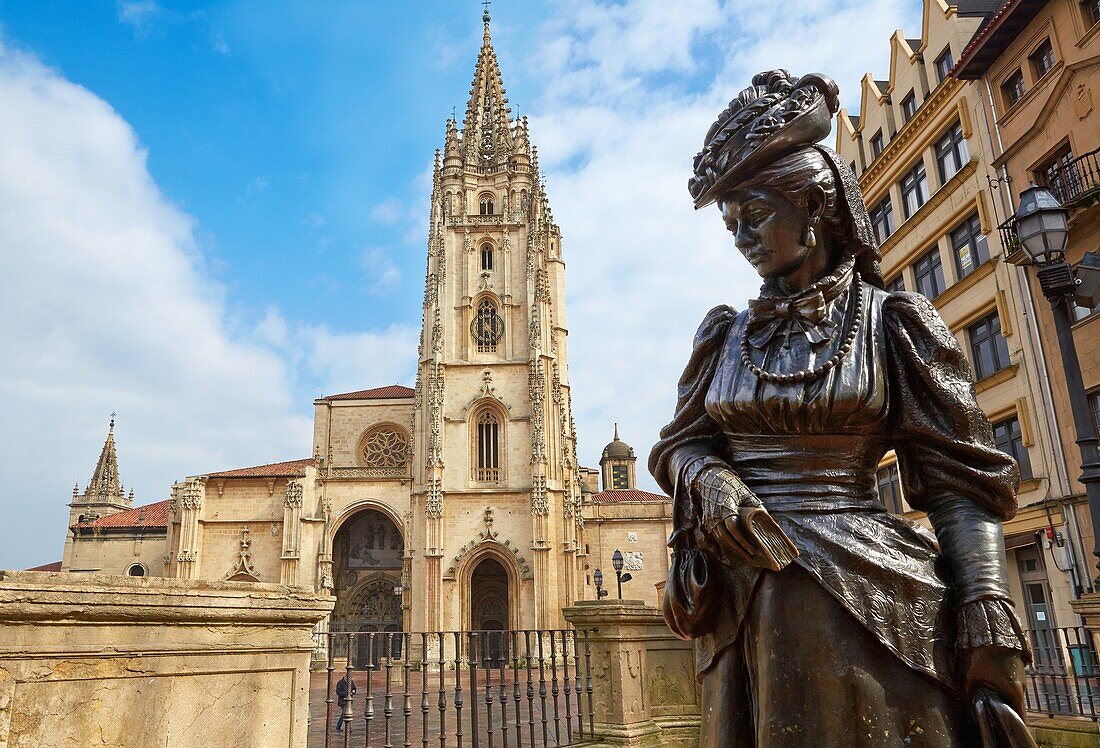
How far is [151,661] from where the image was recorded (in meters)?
3.33

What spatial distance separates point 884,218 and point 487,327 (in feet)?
73.0

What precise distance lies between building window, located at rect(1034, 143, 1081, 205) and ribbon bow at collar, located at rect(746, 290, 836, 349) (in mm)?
14634

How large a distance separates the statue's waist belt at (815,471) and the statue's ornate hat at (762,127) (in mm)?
718

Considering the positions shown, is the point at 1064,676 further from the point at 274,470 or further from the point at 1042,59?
the point at 274,470

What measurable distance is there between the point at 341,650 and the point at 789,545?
36.6 m

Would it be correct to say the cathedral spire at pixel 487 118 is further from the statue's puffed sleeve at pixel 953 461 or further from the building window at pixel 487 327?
the statue's puffed sleeve at pixel 953 461

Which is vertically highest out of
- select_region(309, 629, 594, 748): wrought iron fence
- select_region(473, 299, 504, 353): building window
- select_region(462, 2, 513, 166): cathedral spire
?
select_region(462, 2, 513, 166): cathedral spire

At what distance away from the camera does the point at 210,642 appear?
3.52m

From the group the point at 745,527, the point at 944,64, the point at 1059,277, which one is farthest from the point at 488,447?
the point at 745,527

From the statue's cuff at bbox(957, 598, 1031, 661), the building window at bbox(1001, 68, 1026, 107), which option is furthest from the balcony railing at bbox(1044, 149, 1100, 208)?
the statue's cuff at bbox(957, 598, 1031, 661)

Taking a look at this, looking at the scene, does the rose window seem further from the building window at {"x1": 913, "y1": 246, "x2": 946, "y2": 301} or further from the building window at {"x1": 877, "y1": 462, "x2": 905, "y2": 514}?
the building window at {"x1": 913, "y1": 246, "x2": 946, "y2": 301}

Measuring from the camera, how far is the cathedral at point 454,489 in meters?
35.7

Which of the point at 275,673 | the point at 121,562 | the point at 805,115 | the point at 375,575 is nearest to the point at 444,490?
the point at 375,575

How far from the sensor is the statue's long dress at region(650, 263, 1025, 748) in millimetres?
1700
